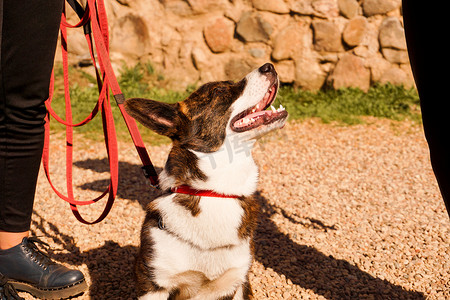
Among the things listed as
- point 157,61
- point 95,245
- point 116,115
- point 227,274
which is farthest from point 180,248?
point 157,61

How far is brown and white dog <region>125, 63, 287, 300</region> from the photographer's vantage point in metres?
2.45

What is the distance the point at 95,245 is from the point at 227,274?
1.64m

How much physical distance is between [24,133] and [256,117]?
1303mm

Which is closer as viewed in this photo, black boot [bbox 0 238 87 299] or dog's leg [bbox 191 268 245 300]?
dog's leg [bbox 191 268 245 300]

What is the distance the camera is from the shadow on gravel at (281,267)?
125 inches

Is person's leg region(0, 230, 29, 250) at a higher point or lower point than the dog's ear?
lower

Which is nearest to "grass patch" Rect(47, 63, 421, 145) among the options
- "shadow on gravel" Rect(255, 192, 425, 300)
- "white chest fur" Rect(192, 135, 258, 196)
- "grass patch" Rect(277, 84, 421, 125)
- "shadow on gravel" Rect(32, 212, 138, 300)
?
"grass patch" Rect(277, 84, 421, 125)

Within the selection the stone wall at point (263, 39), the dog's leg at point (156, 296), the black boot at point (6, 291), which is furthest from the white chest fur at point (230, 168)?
the stone wall at point (263, 39)

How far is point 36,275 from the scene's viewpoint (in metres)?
2.90

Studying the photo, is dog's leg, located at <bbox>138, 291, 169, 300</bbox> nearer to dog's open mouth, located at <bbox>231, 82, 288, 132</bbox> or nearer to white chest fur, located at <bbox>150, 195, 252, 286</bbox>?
white chest fur, located at <bbox>150, 195, 252, 286</bbox>

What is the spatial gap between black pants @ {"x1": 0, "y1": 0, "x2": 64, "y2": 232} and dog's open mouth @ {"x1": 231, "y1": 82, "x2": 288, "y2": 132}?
3.55ft

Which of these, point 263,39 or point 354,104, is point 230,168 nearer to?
point 354,104

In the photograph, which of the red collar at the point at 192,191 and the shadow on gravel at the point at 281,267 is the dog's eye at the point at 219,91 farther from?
the shadow on gravel at the point at 281,267

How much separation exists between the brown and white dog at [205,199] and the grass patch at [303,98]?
432 cm
